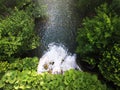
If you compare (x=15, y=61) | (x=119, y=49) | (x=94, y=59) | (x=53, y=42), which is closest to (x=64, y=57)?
(x=53, y=42)

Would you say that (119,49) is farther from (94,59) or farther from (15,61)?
(15,61)

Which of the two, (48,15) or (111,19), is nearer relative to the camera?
(111,19)

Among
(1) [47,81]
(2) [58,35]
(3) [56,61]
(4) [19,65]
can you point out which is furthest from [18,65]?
(2) [58,35]

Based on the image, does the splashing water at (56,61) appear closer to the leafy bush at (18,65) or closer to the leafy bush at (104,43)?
the leafy bush at (18,65)

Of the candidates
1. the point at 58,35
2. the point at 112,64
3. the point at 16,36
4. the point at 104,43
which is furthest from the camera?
the point at 58,35

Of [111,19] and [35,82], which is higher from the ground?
[111,19]

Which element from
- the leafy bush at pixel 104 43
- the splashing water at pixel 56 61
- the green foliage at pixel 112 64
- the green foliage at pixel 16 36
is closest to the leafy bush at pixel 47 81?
the green foliage at pixel 112 64

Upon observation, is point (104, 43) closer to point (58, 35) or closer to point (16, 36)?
point (58, 35)
